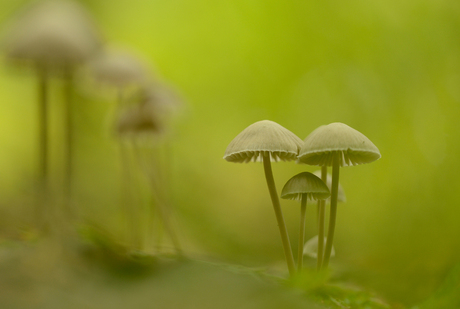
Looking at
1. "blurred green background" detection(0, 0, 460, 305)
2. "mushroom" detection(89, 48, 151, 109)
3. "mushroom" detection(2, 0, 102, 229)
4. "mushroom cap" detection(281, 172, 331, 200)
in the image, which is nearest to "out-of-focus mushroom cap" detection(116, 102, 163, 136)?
"mushroom" detection(89, 48, 151, 109)

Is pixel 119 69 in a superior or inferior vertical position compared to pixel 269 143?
superior

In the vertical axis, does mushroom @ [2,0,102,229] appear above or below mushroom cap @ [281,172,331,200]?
above

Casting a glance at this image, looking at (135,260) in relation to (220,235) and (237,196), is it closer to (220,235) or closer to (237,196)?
(220,235)

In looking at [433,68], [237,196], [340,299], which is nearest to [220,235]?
[237,196]

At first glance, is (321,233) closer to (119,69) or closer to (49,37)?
(49,37)

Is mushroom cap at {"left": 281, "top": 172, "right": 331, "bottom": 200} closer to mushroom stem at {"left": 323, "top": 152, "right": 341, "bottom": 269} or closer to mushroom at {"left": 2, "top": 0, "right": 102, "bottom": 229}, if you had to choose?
mushroom stem at {"left": 323, "top": 152, "right": 341, "bottom": 269}

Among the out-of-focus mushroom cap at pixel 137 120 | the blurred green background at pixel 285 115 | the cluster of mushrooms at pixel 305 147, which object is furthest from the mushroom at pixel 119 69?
the cluster of mushrooms at pixel 305 147

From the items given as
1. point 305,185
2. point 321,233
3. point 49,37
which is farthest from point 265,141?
point 49,37
